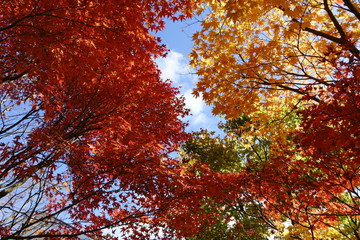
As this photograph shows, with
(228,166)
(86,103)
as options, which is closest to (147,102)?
(86,103)

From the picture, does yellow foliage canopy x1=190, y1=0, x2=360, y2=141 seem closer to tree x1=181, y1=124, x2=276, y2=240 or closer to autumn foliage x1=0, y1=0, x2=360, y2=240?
autumn foliage x1=0, y1=0, x2=360, y2=240

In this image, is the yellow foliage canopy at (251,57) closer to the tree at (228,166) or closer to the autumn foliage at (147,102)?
the autumn foliage at (147,102)

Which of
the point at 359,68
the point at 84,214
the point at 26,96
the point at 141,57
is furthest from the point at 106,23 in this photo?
the point at 84,214

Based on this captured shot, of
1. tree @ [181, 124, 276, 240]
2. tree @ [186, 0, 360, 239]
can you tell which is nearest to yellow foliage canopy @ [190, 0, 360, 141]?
tree @ [186, 0, 360, 239]

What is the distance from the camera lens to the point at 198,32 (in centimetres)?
604

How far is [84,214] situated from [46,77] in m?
4.19

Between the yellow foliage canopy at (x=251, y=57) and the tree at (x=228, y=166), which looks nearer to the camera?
the yellow foliage canopy at (x=251, y=57)

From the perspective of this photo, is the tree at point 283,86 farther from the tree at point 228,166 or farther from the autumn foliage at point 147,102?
the tree at point 228,166

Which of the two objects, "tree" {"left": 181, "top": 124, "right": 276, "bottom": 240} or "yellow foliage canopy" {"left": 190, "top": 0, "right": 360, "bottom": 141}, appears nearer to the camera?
"yellow foliage canopy" {"left": 190, "top": 0, "right": 360, "bottom": 141}

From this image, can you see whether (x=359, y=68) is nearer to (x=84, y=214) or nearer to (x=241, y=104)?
(x=241, y=104)

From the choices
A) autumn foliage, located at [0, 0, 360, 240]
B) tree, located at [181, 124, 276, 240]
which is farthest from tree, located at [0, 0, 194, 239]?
tree, located at [181, 124, 276, 240]

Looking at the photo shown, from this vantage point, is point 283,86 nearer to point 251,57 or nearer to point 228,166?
point 251,57

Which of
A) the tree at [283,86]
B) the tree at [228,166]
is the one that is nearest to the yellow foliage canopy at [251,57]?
the tree at [283,86]

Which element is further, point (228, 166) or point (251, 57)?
point (228, 166)
